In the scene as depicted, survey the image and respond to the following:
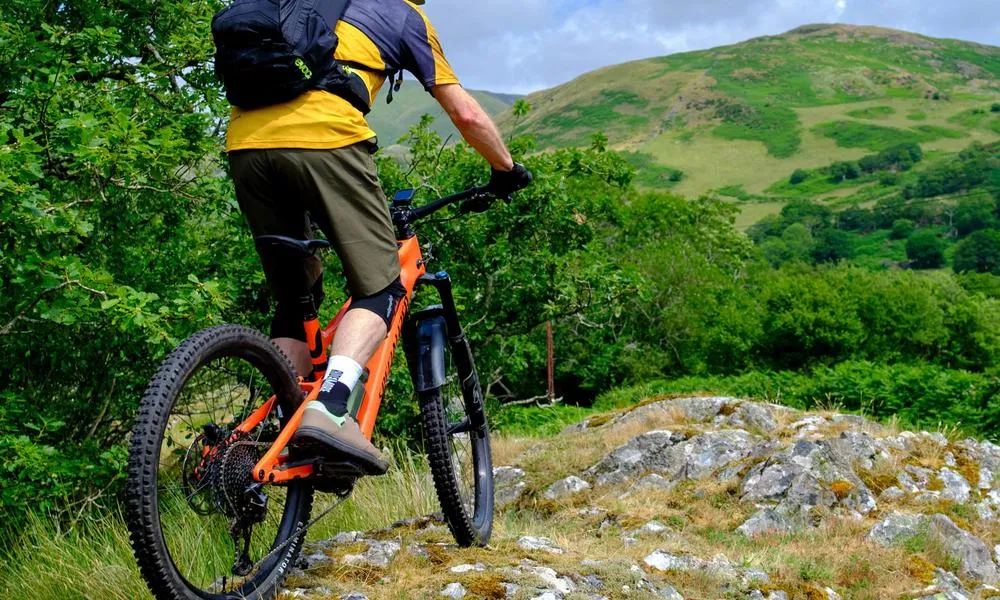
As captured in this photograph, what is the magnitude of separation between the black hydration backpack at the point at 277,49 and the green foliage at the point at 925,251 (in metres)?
125

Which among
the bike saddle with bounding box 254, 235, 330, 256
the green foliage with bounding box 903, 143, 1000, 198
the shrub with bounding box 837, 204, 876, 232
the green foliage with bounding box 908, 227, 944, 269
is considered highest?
the bike saddle with bounding box 254, 235, 330, 256

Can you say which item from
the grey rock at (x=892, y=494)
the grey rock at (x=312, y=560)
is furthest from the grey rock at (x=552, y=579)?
the grey rock at (x=892, y=494)

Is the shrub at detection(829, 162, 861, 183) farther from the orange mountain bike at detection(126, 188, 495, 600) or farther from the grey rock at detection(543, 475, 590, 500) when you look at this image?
the orange mountain bike at detection(126, 188, 495, 600)

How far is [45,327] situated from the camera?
273 inches

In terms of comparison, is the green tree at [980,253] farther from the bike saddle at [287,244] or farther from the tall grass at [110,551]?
the bike saddle at [287,244]

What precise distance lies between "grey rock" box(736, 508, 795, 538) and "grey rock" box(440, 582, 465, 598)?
2.97 meters

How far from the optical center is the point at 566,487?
7.04 meters

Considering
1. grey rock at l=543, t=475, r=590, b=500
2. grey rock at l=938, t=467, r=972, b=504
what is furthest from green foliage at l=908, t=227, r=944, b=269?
grey rock at l=543, t=475, r=590, b=500

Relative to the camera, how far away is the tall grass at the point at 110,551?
3.38 m

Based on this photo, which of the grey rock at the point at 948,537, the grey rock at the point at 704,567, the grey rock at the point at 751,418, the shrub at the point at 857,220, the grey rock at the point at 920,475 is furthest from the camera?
the shrub at the point at 857,220

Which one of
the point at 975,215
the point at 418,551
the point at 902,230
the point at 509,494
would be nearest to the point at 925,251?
the point at 975,215

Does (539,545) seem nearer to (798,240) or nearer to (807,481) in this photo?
(807,481)

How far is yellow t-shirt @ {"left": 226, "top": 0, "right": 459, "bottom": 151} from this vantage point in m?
2.99

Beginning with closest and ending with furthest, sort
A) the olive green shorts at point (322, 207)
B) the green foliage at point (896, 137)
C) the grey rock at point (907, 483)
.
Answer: the olive green shorts at point (322, 207) → the grey rock at point (907, 483) → the green foliage at point (896, 137)
